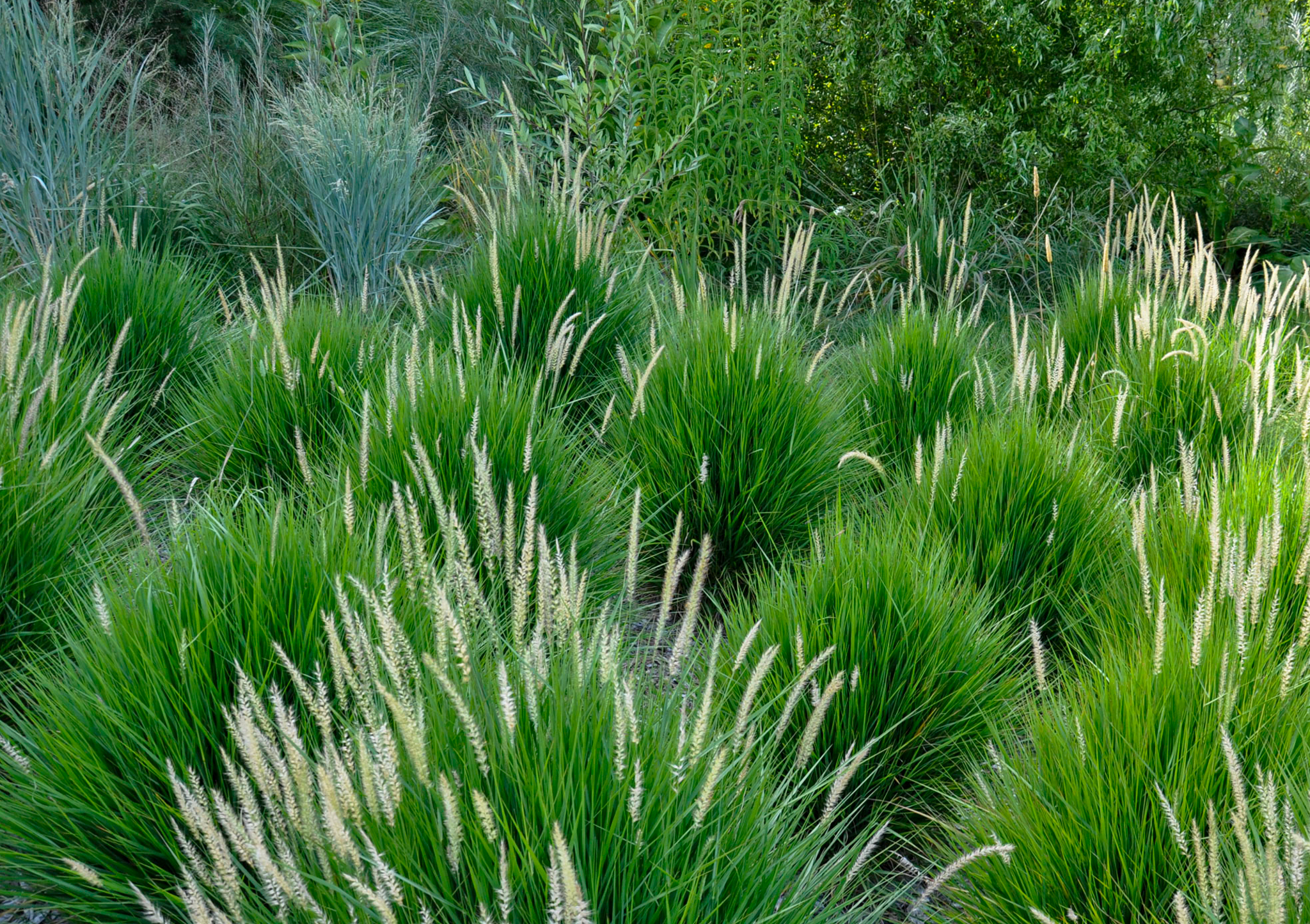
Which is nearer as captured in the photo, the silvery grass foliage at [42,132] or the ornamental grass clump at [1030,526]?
the ornamental grass clump at [1030,526]

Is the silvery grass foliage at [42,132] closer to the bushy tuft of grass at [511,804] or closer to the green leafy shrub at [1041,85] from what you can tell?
the bushy tuft of grass at [511,804]

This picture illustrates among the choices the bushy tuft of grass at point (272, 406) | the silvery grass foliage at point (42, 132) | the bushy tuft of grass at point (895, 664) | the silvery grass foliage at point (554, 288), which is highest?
the silvery grass foliage at point (42, 132)

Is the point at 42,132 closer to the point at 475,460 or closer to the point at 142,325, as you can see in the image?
the point at 142,325

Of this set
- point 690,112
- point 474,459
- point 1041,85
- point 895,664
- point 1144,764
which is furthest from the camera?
point 1041,85

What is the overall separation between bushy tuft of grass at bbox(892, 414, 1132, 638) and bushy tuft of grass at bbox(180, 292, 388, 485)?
1.91 m

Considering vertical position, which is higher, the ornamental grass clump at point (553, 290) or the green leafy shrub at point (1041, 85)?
the green leafy shrub at point (1041, 85)

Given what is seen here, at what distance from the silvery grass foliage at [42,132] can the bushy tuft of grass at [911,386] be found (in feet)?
11.1

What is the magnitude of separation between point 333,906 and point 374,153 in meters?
4.55

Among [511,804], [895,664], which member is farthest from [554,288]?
[511,804]

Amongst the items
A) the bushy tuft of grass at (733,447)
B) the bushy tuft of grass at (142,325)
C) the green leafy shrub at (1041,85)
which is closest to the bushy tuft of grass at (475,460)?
the bushy tuft of grass at (733,447)

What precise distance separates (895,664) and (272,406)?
89.4 inches

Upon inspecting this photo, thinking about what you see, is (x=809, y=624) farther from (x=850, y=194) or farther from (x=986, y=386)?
(x=850, y=194)

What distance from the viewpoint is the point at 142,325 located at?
13.3ft

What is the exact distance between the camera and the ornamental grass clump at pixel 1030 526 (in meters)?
3.02
